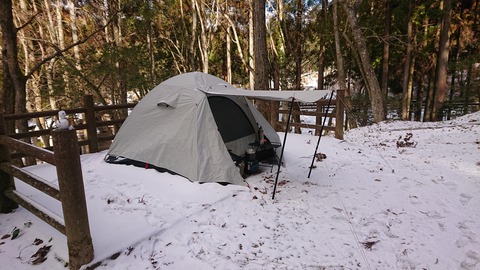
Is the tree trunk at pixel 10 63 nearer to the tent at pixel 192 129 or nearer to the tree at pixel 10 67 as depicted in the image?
the tree at pixel 10 67

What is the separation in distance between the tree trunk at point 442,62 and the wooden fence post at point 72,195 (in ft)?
51.2

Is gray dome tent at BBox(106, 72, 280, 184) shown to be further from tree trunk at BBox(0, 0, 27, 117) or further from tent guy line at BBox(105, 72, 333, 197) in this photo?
tree trunk at BBox(0, 0, 27, 117)

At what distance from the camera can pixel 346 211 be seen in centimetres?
378

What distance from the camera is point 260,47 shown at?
8.16 m

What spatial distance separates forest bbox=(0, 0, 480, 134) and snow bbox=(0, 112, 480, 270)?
4.62 m

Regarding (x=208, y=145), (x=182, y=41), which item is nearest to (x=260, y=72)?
(x=208, y=145)

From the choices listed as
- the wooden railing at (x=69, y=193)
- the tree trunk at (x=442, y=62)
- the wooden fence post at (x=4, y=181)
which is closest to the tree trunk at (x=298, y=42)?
the tree trunk at (x=442, y=62)

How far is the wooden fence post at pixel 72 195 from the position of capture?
92.0 inches

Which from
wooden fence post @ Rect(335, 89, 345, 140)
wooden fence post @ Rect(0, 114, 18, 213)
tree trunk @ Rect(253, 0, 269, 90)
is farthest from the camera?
tree trunk @ Rect(253, 0, 269, 90)

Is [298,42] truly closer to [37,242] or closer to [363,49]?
[363,49]

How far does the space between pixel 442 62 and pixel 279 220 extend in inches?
547

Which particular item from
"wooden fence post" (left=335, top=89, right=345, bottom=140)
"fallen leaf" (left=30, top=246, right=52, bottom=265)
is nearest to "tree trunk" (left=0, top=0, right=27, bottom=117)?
"fallen leaf" (left=30, top=246, right=52, bottom=265)

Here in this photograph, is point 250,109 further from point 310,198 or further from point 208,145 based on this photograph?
point 310,198

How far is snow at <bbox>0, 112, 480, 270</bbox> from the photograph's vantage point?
2.77 metres
